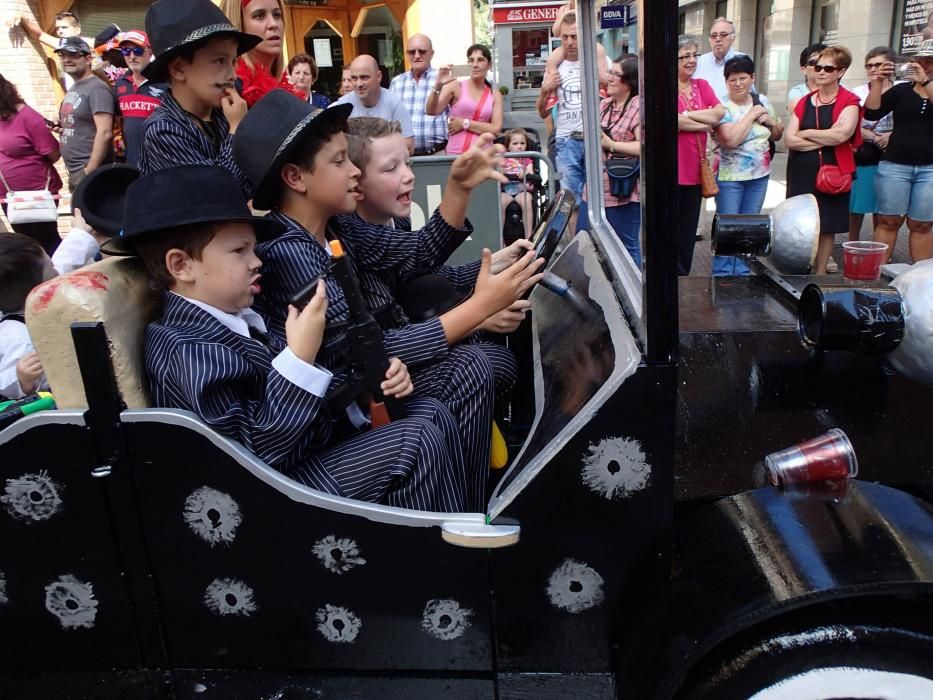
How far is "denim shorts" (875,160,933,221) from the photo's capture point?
5164 millimetres

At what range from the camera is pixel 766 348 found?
1571mm

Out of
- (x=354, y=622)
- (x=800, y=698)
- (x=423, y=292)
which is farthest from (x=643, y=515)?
(x=423, y=292)

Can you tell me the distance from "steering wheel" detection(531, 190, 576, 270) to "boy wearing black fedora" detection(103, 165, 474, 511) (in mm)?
744

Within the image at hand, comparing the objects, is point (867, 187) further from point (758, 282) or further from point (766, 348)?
point (766, 348)

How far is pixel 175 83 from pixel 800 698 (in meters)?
2.18

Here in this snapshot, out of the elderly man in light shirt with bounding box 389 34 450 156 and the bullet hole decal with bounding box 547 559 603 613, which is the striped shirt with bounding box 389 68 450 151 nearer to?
the elderly man in light shirt with bounding box 389 34 450 156

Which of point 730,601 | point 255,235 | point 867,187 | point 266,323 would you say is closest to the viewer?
point 730,601

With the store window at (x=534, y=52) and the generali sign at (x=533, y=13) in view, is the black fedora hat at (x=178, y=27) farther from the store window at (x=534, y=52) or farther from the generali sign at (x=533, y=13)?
the store window at (x=534, y=52)

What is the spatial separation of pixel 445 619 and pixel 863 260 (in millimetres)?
1280

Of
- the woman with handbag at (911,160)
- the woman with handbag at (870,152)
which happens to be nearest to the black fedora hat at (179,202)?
the woman with handbag at (911,160)

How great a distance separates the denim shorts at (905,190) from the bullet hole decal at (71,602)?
547 centimetres

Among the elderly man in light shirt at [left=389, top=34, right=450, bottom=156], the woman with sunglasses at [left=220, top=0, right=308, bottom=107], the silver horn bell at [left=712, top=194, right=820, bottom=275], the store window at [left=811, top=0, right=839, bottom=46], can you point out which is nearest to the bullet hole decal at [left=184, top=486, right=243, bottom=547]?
the silver horn bell at [left=712, top=194, right=820, bottom=275]

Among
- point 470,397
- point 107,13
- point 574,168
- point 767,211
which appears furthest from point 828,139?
point 107,13

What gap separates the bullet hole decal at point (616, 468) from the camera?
132 centimetres
